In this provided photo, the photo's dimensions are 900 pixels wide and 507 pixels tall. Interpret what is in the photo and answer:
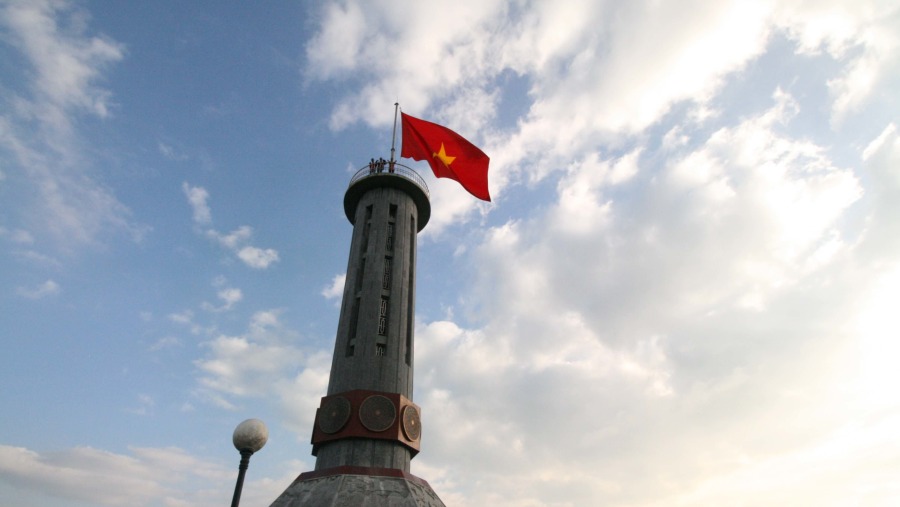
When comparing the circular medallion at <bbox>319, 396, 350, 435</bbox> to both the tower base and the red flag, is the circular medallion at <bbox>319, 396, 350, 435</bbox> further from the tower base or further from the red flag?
the red flag

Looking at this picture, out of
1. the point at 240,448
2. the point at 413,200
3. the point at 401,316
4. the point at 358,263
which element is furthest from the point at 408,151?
the point at 240,448

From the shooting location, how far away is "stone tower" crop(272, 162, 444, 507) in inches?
1090

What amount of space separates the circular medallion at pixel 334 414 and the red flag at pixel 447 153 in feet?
51.8

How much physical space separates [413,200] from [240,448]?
25.6 meters

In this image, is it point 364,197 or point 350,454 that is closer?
point 350,454

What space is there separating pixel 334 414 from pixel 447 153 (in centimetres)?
1859

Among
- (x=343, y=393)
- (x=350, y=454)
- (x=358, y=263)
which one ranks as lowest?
(x=350, y=454)

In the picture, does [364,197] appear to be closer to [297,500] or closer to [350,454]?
[350,454]

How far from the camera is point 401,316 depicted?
1359 inches

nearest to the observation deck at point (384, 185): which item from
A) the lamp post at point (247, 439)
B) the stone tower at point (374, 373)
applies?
the stone tower at point (374, 373)

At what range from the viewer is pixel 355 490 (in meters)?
26.8

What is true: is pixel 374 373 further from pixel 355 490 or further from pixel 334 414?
pixel 355 490

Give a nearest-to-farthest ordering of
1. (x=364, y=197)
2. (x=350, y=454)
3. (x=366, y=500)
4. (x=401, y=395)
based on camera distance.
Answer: (x=366, y=500), (x=350, y=454), (x=401, y=395), (x=364, y=197)

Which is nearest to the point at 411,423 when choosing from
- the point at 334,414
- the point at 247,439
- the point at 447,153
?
the point at 334,414
